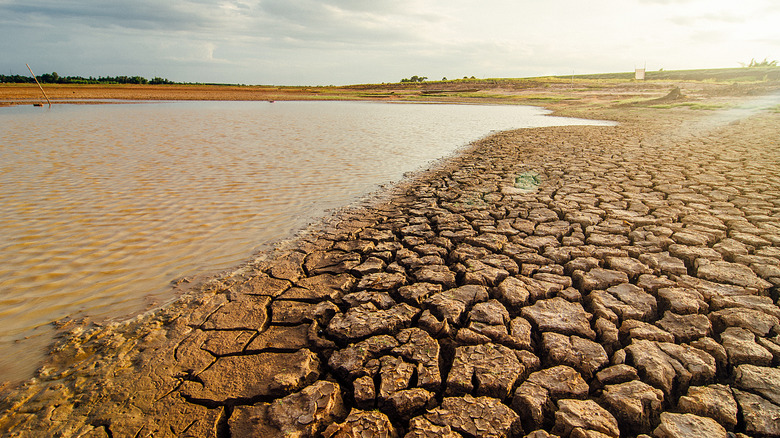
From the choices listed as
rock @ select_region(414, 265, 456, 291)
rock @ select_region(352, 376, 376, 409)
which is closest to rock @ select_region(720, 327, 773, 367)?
rock @ select_region(414, 265, 456, 291)

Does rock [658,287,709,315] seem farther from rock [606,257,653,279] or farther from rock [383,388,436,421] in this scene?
rock [383,388,436,421]

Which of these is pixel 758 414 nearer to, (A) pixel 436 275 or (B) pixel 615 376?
(B) pixel 615 376

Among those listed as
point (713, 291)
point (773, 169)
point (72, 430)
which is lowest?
point (72, 430)

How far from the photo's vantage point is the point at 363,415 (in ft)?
4.90

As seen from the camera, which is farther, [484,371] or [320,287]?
[320,287]

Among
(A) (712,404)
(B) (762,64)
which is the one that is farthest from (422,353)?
(B) (762,64)

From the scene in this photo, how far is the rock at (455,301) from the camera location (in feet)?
7.06

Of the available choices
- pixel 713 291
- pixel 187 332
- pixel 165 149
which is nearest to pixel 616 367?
pixel 713 291

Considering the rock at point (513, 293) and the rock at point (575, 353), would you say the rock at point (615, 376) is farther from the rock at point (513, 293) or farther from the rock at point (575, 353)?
the rock at point (513, 293)

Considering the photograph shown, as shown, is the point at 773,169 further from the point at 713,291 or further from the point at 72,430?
the point at 72,430

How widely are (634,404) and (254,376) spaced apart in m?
1.68

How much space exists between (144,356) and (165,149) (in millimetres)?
7148

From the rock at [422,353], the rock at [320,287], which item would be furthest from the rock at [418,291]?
the rock at [320,287]

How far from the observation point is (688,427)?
1.37 metres
